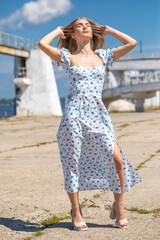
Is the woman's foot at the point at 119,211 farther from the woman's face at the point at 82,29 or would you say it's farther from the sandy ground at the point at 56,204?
the woman's face at the point at 82,29

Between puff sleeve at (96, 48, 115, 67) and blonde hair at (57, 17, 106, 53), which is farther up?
blonde hair at (57, 17, 106, 53)

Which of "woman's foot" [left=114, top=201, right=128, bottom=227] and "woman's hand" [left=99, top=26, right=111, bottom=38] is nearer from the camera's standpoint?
"woman's foot" [left=114, top=201, right=128, bottom=227]

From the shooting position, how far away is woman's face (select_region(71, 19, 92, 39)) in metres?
3.01

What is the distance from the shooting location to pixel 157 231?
2.48 meters

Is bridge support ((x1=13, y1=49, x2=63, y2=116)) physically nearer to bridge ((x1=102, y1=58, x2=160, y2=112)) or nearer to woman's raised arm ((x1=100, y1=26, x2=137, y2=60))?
bridge ((x1=102, y1=58, x2=160, y2=112))

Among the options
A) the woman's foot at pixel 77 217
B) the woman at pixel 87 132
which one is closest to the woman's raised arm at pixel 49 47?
the woman at pixel 87 132

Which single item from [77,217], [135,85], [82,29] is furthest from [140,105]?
[77,217]

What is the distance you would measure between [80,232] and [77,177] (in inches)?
16.0

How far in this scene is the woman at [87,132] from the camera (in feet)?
8.80

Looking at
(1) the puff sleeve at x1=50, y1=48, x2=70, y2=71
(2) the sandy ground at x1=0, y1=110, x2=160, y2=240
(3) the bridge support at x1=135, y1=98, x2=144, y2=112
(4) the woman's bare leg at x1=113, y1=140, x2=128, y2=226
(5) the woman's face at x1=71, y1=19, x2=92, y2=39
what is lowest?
(2) the sandy ground at x1=0, y1=110, x2=160, y2=240

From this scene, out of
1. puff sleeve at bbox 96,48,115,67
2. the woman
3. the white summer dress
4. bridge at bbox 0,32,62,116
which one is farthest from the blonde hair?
bridge at bbox 0,32,62,116

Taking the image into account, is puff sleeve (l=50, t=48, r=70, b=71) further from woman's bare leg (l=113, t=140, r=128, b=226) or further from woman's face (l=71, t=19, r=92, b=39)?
woman's bare leg (l=113, t=140, r=128, b=226)

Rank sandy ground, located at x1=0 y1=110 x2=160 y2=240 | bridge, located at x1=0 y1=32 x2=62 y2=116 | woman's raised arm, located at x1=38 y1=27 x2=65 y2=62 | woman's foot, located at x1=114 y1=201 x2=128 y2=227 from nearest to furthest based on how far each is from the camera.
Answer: sandy ground, located at x1=0 y1=110 x2=160 y2=240
woman's foot, located at x1=114 y1=201 x2=128 y2=227
woman's raised arm, located at x1=38 y1=27 x2=65 y2=62
bridge, located at x1=0 y1=32 x2=62 y2=116

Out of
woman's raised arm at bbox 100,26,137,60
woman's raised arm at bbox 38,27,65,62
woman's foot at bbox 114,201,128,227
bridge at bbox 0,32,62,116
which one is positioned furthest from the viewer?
bridge at bbox 0,32,62,116
